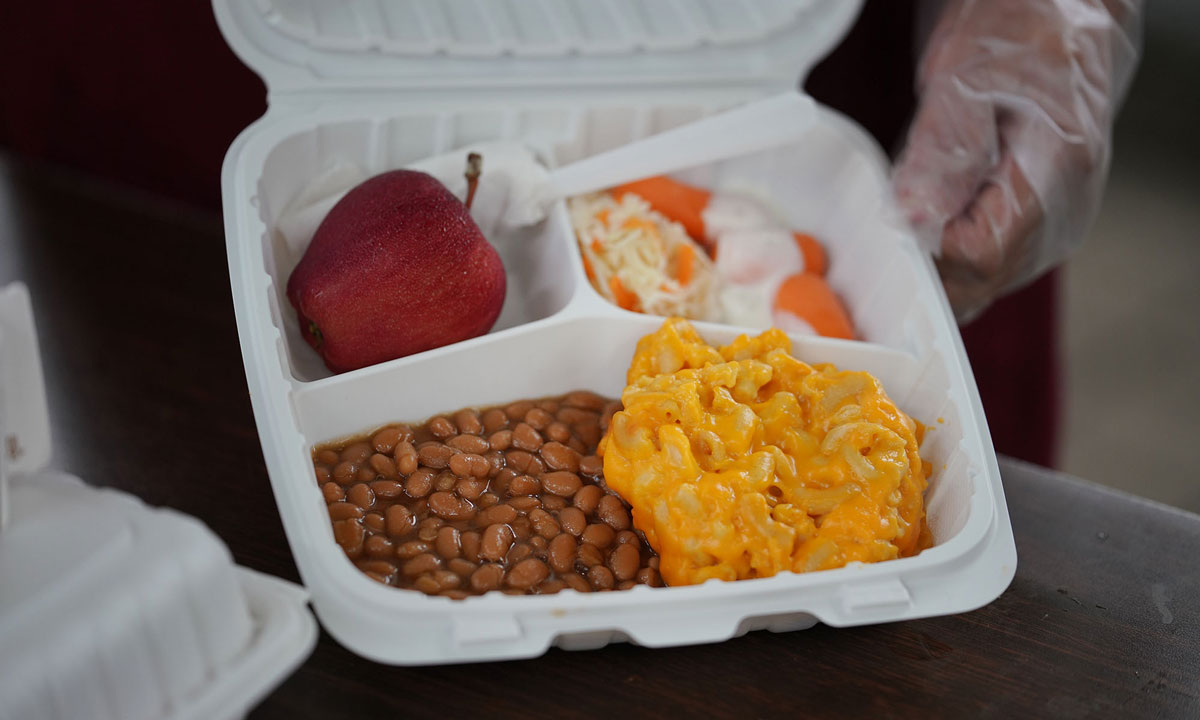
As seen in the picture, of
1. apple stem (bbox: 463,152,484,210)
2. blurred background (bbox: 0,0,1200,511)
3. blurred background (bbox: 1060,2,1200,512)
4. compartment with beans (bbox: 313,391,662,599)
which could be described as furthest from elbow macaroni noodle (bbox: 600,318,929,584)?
blurred background (bbox: 1060,2,1200,512)

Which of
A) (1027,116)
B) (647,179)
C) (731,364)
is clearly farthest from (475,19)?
(1027,116)

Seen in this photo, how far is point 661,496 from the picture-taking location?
1.02 m

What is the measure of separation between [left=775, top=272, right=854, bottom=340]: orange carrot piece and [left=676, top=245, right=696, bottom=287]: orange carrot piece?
0.43 ft

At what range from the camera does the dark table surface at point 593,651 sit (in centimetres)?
95

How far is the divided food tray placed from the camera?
89 centimetres

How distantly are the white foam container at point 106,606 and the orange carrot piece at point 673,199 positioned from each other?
0.86 m

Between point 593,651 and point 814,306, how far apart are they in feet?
2.08

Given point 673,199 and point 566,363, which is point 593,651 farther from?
point 673,199

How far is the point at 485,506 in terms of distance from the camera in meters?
1.09

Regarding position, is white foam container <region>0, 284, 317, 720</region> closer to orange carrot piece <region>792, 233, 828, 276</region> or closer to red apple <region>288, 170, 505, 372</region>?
red apple <region>288, 170, 505, 372</region>

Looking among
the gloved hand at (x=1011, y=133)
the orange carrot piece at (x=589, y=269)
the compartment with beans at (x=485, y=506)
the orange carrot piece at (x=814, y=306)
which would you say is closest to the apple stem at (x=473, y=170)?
the orange carrot piece at (x=589, y=269)

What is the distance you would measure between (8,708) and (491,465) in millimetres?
546

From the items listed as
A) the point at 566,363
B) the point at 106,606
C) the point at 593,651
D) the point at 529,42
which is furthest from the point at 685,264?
the point at 106,606

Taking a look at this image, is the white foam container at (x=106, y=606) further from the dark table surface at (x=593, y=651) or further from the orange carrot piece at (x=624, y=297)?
the orange carrot piece at (x=624, y=297)
